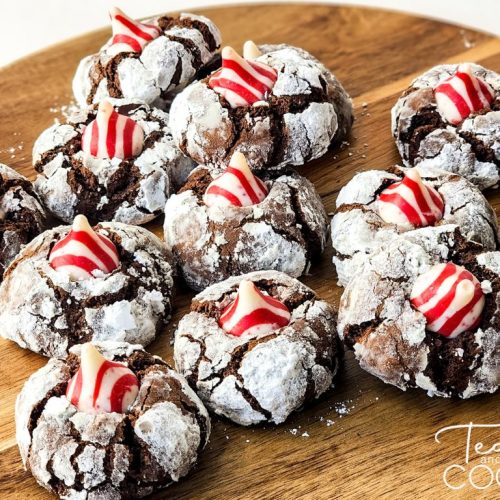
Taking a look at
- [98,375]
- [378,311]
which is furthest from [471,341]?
[98,375]

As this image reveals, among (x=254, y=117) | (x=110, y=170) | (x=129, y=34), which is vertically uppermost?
(x=129, y=34)

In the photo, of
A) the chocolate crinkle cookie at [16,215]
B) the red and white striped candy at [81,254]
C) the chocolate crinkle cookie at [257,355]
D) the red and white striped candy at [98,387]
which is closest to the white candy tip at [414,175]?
the chocolate crinkle cookie at [257,355]

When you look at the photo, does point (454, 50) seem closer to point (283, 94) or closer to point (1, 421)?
point (283, 94)

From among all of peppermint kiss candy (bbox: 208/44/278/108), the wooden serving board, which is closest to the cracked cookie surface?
the wooden serving board

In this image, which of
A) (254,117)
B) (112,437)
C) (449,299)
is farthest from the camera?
(254,117)

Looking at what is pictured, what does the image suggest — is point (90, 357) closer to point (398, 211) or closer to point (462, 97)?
point (398, 211)

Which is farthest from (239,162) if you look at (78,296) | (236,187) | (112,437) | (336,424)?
(112,437)
